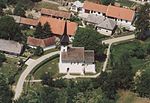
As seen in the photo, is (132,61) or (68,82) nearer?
(68,82)

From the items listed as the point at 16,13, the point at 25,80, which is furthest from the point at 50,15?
the point at 25,80

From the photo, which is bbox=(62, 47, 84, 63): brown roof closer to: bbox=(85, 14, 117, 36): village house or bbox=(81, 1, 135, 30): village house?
bbox=(85, 14, 117, 36): village house

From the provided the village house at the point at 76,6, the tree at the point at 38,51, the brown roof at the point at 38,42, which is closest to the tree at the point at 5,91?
the tree at the point at 38,51

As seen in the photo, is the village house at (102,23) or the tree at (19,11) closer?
the village house at (102,23)

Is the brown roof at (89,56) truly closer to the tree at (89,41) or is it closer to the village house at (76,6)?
the tree at (89,41)

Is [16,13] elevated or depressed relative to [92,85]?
elevated

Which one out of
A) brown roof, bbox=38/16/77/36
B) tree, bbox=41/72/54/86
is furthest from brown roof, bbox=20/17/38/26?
tree, bbox=41/72/54/86

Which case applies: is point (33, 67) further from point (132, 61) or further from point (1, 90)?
point (132, 61)
